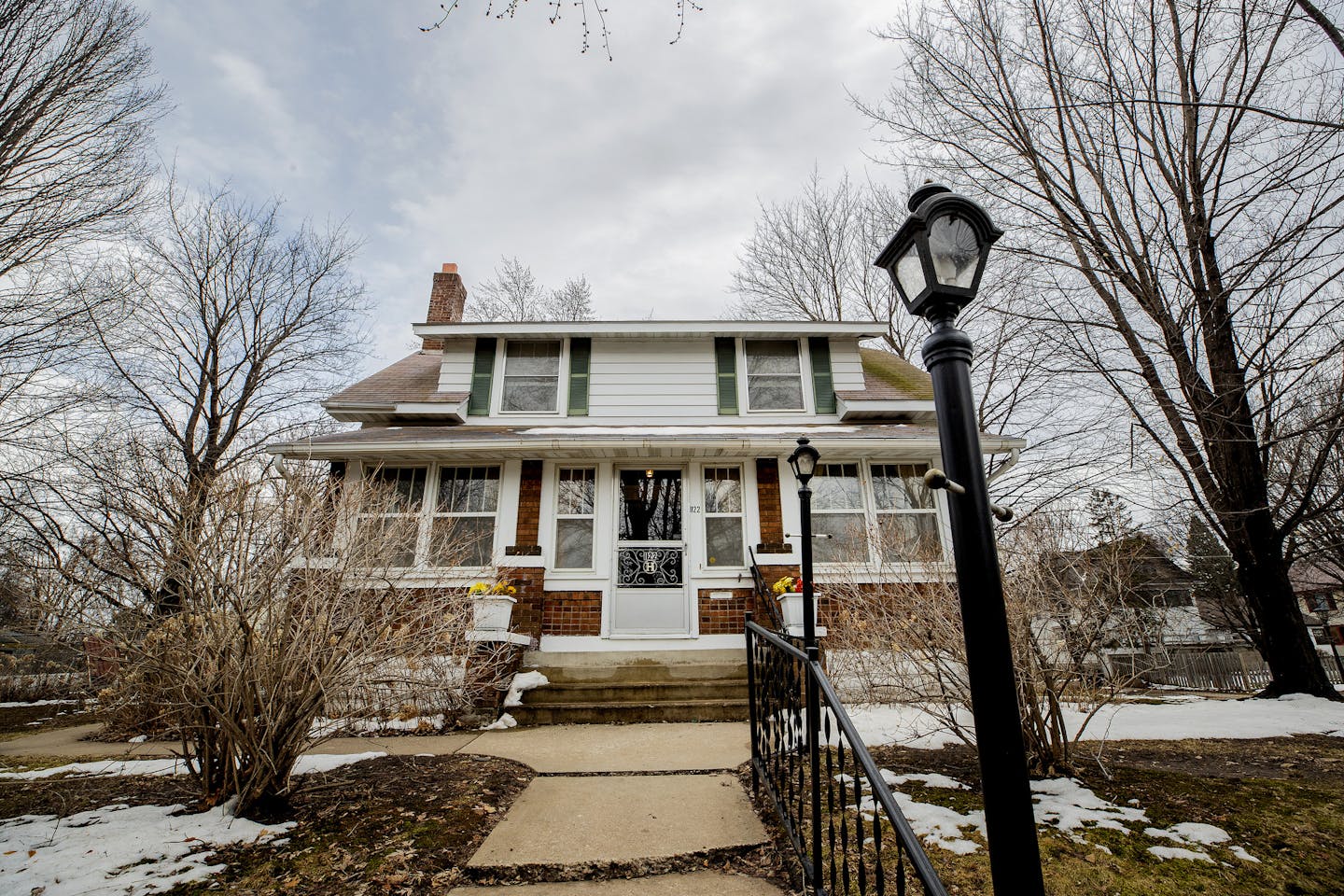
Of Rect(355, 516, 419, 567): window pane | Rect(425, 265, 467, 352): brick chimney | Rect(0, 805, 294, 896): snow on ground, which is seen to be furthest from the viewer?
Rect(425, 265, 467, 352): brick chimney

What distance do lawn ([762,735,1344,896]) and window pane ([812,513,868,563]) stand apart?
364 cm

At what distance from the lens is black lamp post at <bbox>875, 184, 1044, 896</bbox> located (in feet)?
4.98

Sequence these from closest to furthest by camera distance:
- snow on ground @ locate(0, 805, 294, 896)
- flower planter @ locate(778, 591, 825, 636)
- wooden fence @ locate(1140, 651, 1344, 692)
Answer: snow on ground @ locate(0, 805, 294, 896) → flower planter @ locate(778, 591, 825, 636) → wooden fence @ locate(1140, 651, 1344, 692)

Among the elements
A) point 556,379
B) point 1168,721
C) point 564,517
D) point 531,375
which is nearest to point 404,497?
point 564,517

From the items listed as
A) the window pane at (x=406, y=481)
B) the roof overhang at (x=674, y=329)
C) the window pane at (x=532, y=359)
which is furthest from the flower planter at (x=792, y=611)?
the window pane at (x=532, y=359)

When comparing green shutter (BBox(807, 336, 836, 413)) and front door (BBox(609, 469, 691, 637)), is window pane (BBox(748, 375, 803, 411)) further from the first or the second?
front door (BBox(609, 469, 691, 637))

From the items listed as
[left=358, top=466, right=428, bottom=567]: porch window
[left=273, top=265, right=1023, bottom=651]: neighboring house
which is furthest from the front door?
[left=358, top=466, right=428, bottom=567]: porch window

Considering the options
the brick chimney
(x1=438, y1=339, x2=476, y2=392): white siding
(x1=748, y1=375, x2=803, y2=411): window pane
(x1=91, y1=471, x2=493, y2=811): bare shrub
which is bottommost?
(x1=91, y1=471, x2=493, y2=811): bare shrub

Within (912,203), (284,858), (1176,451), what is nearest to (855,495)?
(1176,451)

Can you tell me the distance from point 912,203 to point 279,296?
623 inches

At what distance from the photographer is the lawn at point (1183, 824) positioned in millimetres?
2672

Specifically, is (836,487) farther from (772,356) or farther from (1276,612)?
(1276,612)

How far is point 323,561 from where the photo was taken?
13.8 ft

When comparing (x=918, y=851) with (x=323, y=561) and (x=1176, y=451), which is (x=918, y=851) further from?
(x=1176, y=451)
